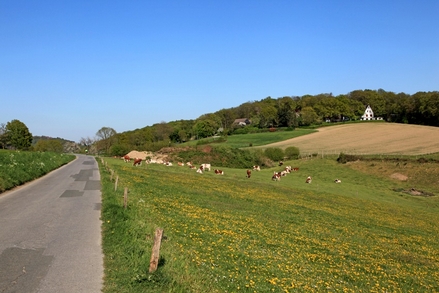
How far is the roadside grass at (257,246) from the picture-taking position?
34.0 feet

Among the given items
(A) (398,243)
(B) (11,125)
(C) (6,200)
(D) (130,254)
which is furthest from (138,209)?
(B) (11,125)

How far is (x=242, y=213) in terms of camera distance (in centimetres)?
2398

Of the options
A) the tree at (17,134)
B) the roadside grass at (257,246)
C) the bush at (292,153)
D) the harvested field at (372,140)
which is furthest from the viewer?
the tree at (17,134)

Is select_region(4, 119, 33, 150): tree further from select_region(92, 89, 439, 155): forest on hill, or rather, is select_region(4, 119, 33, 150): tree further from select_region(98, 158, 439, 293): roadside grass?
select_region(98, 158, 439, 293): roadside grass

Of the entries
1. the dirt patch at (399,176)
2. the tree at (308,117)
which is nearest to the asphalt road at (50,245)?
the dirt patch at (399,176)

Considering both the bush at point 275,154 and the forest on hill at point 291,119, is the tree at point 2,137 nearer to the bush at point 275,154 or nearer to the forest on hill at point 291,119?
the forest on hill at point 291,119

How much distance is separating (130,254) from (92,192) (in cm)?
1604

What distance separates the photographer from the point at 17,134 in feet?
426

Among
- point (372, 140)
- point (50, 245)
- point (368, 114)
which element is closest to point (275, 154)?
point (372, 140)

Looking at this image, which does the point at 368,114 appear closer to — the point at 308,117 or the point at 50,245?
the point at 308,117

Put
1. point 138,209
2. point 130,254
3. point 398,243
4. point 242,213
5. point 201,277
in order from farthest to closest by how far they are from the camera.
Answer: point 242,213, point 398,243, point 138,209, point 130,254, point 201,277

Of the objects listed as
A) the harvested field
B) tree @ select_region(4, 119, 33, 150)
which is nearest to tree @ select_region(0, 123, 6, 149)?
tree @ select_region(4, 119, 33, 150)

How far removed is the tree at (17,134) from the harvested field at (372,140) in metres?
83.7

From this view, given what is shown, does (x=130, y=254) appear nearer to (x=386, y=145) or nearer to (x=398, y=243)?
(x=398, y=243)
